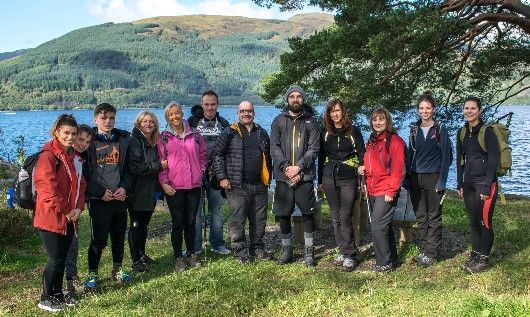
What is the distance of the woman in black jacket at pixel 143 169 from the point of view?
5926mm

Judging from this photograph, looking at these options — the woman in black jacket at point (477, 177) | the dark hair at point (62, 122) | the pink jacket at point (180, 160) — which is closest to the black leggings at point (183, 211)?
the pink jacket at point (180, 160)

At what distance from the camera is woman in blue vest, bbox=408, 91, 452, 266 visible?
618cm

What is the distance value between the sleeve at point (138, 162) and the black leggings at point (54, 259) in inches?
42.4

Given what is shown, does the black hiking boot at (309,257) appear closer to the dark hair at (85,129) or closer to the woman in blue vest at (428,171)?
the woman in blue vest at (428,171)

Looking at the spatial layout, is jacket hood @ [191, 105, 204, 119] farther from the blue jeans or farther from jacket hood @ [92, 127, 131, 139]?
jacket hood @ [92, 127, 131, 139]

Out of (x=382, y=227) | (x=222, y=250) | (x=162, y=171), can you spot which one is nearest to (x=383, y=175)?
(x=382, y=227)

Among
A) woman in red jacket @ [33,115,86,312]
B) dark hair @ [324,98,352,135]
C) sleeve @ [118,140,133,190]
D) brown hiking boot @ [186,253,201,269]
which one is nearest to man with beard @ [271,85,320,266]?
dark hair @ [324,98,352,135]

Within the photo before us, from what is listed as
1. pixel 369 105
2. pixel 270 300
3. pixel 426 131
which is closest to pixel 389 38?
pixel 369 105

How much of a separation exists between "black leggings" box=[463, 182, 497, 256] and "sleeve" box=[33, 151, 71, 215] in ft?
16.1

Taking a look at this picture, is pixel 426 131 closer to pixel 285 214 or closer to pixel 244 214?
pixel 285 214

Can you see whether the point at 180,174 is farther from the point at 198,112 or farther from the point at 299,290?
the point at 299,290

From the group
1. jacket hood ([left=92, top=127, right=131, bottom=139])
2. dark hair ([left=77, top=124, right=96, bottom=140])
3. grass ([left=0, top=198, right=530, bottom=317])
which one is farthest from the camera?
jacket hood ([left=92, top=127, right=131, bottom=139])

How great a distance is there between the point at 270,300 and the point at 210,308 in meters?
0.66

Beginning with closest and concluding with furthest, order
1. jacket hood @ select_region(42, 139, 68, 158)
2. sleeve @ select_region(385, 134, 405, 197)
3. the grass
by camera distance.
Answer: the grass, jacket hood @ select_region(42, 139, 68, 158), sleeve @ select_region(385, 134, 405, 197)
